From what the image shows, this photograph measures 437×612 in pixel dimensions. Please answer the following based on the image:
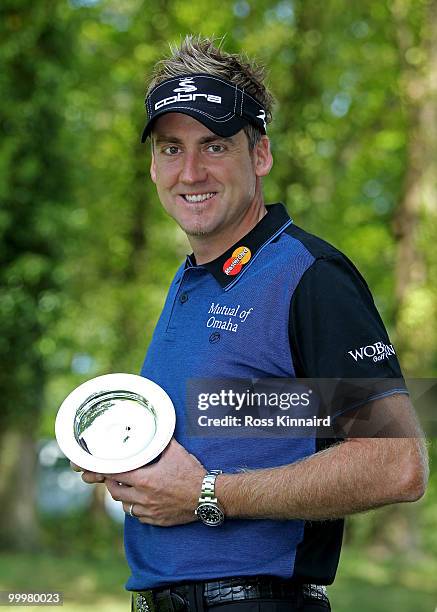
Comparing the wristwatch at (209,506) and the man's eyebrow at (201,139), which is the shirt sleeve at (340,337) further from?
the man's eyebrow at (201,139)

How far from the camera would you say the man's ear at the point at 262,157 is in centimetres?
268

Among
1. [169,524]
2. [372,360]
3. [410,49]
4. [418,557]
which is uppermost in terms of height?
[410,49]

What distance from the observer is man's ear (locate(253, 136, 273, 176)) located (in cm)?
268

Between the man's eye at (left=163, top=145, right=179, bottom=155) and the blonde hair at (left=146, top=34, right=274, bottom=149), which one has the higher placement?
the blonde hair at (left=146, top=34, right=274, bottom=149)

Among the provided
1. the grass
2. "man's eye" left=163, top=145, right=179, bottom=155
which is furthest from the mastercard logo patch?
the grass

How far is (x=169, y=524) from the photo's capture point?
2211 mm

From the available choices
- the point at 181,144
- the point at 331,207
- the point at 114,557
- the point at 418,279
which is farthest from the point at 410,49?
the point at 181,144

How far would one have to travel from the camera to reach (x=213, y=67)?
2543 millimetres

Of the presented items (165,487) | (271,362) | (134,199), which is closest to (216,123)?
(271,362)

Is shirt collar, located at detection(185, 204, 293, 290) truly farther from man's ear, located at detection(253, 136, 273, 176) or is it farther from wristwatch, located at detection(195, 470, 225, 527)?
wristwatch, located at detection(195, 470, 225, 527)

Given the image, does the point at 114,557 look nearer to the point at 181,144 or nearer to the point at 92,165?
the point at 92,165

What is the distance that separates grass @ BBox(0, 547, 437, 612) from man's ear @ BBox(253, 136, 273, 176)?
7039 millimetres

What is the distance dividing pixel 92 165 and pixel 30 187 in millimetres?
4153

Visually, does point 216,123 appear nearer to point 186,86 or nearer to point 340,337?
point 186,86
